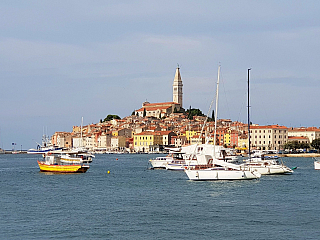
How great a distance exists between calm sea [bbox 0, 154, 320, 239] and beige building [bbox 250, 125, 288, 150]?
6673 centimetres

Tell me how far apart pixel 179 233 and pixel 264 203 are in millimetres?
6123

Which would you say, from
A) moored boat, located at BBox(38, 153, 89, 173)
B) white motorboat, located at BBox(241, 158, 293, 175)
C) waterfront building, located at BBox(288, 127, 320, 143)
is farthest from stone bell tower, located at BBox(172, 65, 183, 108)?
white motorboat, located at BBox(241, 158, 293, 175)

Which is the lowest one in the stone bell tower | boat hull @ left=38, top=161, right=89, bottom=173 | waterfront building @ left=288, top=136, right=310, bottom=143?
boat hull @ left=38, top=161, right=89, bottom=173

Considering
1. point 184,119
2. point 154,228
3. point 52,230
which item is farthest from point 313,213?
point 184,119

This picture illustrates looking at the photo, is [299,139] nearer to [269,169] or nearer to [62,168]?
[269,169]

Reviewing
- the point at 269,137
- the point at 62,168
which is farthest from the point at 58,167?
the point at 269,137

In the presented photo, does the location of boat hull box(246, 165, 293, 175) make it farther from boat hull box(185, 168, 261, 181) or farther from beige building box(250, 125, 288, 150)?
beige building box(250, 125, 288, 150)

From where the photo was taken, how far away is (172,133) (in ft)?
352

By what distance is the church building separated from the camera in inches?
5202

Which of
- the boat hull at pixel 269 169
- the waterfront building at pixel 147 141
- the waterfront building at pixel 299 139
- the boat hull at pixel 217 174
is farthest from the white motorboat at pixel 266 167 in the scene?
Result: the waterfront building at pixel 147 141

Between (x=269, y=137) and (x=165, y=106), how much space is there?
4533 cm

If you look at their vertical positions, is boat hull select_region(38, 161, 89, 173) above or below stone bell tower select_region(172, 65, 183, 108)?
below

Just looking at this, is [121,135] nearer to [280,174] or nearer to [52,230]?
[280,174]

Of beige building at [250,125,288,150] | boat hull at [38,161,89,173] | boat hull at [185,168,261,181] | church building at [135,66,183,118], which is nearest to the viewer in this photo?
boat hull at [185,168,261,181]
